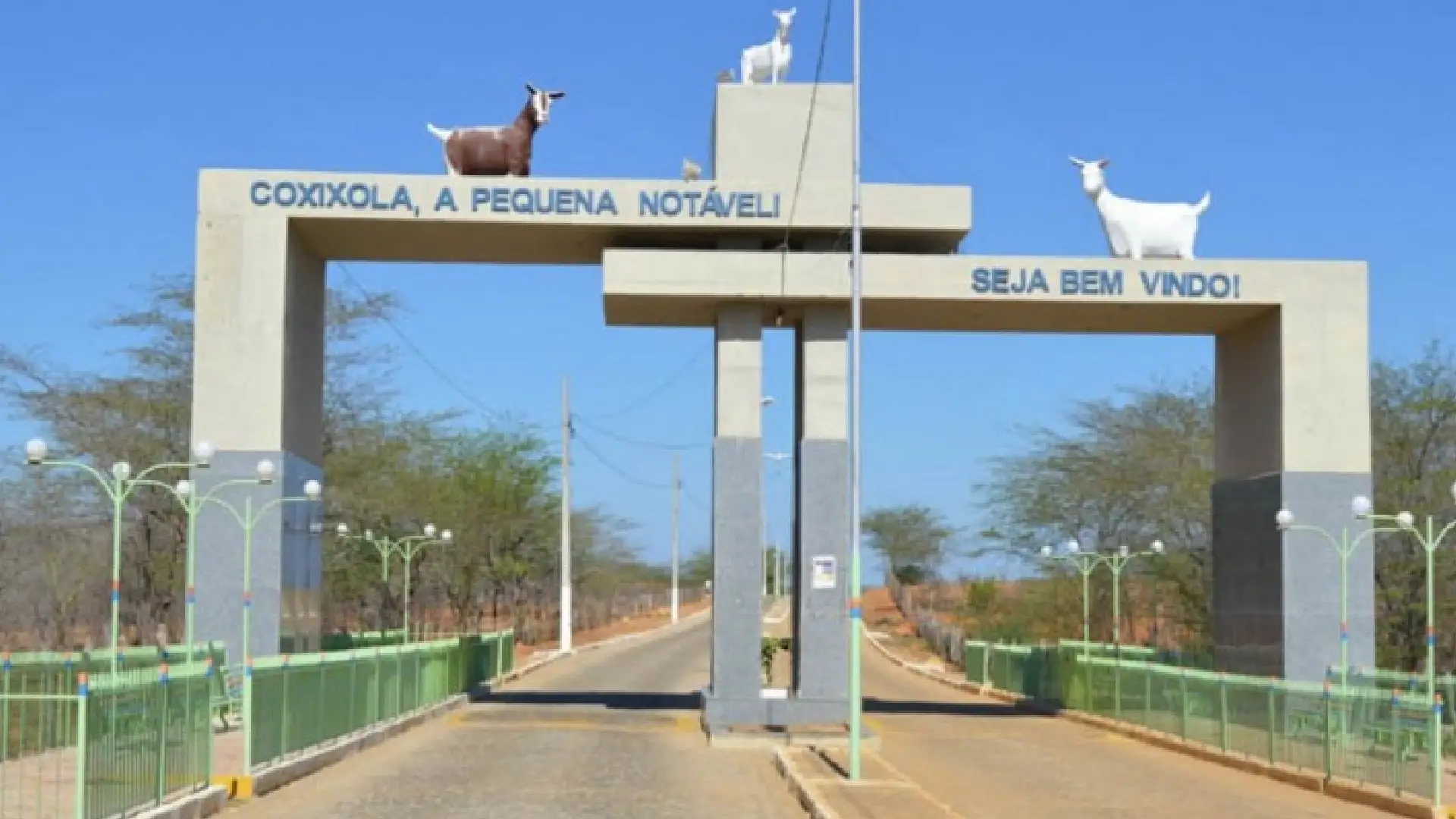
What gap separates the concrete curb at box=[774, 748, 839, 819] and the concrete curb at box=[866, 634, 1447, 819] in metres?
6.03

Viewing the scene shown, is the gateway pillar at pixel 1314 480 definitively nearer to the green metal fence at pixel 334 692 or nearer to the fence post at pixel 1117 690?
the fence post at pixel 1117 690

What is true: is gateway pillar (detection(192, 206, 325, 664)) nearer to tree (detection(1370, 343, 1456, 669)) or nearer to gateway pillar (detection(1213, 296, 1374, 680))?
gateway pillar (detection(1213, 296, 1374, 680))

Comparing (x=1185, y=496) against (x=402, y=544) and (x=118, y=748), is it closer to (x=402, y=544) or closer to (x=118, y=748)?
(x=402, y=544)

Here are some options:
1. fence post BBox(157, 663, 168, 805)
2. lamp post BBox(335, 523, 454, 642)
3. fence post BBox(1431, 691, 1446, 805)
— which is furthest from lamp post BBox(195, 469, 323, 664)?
fence post BBox(1431, 691, 1446, 805)

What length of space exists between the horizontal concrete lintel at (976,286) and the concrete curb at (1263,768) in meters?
6.85

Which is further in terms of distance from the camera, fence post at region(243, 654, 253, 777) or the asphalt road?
fence post at region(243, 654, 253, 777)

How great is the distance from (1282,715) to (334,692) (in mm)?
12216

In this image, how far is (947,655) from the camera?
7394 centimetres

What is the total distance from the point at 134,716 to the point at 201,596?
14.3 metres

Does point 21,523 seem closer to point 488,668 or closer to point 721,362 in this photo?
point 488,668

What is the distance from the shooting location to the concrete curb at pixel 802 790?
18922 mm

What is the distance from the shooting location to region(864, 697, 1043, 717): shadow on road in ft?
131

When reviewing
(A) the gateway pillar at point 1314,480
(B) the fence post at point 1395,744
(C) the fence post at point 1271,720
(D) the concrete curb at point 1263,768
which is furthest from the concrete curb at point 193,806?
(A) the gateway pillar at point 1314,480

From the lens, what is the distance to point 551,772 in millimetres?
24578
